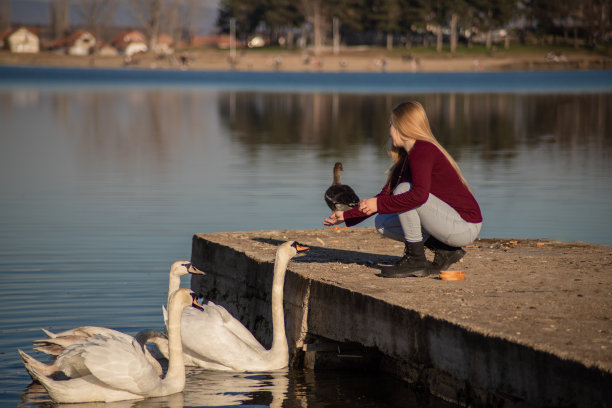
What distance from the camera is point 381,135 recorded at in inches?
1328

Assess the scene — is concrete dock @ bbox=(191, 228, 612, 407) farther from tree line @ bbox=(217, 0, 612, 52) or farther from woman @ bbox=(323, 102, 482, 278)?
tree line @ bbox=(217, 0, 612, 52)

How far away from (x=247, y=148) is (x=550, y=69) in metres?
110

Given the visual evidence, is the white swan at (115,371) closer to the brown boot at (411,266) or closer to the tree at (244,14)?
the brown boot at (411,266)

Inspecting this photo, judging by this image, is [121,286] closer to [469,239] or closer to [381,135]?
[469,239]

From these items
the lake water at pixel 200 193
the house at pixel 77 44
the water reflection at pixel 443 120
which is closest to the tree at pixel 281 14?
the house at pixel 77 44

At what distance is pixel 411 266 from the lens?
8.40 meters

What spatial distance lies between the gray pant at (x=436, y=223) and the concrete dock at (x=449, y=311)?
388mm

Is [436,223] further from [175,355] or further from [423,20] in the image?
[423,20]

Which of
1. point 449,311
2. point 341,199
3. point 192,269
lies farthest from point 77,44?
point 449,311

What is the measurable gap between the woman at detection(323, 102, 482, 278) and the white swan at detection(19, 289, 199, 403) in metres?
1.67

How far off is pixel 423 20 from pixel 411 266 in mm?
133025

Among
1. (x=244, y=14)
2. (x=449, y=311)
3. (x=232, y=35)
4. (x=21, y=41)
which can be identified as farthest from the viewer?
(x=21, y=41)

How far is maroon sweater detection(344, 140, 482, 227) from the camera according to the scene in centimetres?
801

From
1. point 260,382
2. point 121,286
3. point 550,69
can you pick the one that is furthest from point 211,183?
point 550,69
